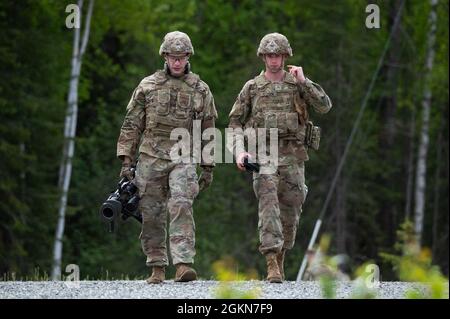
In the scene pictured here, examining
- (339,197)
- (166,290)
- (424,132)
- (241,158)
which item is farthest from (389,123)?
(166,290)

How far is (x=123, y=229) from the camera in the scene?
36406mm

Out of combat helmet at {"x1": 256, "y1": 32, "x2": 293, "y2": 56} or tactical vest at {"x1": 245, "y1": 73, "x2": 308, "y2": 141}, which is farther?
tactical vest at {"x1": 245, "y1": 73, "x2": 308, "y2": 141}

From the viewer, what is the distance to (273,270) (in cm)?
1423

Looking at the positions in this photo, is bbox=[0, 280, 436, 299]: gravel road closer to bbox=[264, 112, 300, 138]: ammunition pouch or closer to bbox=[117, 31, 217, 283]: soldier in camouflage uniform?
bbox=[117, 31, 217, 283]: soldier in camouflage uniform

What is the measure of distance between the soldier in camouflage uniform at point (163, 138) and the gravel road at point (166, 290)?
1.69 ft

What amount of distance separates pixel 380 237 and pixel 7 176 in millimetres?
10910

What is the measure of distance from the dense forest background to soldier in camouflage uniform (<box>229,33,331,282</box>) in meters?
17.4

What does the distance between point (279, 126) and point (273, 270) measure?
1365 millimetres

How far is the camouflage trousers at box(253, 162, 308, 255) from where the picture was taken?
14320mm

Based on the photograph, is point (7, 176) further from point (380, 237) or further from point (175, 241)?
point (175, 241)

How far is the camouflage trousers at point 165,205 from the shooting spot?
1391 cm

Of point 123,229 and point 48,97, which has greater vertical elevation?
point 48,97

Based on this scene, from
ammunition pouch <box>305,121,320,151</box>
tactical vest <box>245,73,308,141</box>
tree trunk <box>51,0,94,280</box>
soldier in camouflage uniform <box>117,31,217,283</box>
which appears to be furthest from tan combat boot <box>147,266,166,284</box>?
tree trunk <box>51,0,94,280</box>
